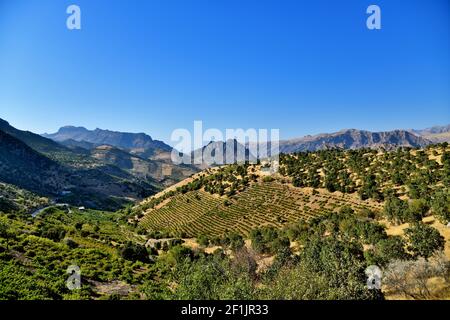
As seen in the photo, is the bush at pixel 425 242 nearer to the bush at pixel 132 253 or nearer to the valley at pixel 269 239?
the valley at pixel 269 239

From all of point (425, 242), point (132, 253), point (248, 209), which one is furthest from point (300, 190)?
point (425, 242)

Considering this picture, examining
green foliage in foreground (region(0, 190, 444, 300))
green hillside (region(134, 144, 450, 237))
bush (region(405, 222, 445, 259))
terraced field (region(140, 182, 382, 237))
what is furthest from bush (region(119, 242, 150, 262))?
bush (region(405, 222, 445, 259))

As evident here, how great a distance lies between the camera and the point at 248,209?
13538 centimetres

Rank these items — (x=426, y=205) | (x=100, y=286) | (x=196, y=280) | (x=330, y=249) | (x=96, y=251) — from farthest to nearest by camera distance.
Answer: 1. (x=426, y=205)
2. (x=96, y=251)
3. (x=330, y=249)
4. (x=100, y=286)
5. (x=196, y=280)

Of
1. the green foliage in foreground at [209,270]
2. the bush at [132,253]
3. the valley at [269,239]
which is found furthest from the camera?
the bush at [132,253]

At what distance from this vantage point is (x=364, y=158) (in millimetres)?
145250

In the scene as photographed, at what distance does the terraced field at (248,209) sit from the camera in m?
116

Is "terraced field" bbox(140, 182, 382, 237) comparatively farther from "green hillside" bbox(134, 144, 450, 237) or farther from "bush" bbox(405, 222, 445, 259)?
"bush" bbox(405, 222, 445, 259)

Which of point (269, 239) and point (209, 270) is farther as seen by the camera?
point (269, 239)

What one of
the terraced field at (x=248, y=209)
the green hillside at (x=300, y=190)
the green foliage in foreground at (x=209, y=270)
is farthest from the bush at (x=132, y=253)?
the green hillside at (x=300, y=190)

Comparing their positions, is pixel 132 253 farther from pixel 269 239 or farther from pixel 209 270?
pixel 209 270
